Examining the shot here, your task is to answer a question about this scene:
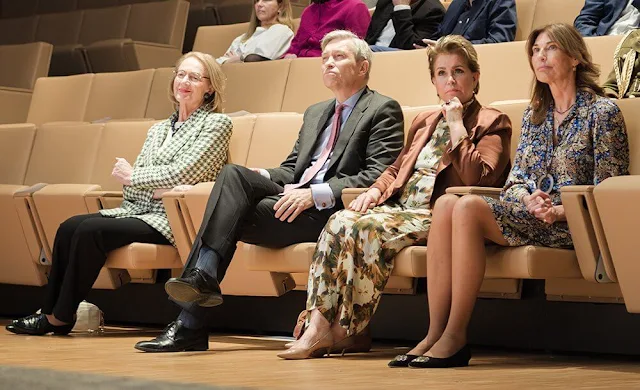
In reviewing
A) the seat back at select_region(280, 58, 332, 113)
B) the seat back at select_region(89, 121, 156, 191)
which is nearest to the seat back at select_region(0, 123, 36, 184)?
the seat back at select_region(89, 121, 156, 191)

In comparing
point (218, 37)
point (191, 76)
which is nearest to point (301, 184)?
point (191, 76)

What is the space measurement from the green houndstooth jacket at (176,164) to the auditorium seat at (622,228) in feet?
3.60

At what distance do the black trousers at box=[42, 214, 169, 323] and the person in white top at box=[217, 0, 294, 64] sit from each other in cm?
103

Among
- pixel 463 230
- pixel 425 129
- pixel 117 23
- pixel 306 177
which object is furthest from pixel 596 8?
pixel 117 23

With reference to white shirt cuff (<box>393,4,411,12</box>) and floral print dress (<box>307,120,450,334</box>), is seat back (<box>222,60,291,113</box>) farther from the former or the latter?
floral print dress (<box>307,120,450,334</box>)

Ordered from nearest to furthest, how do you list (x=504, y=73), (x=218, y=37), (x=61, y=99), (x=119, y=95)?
(x=504, y=73), (x=119, y=95), (x=61, y=99), (x=218, y=37)

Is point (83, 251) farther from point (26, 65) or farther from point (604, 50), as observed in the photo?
point (26, 65)

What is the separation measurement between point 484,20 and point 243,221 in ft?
3.55

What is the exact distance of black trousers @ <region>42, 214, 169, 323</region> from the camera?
259 centimetres

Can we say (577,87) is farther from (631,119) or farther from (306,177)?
(306,177)

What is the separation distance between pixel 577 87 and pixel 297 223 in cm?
64

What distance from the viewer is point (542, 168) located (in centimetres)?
205

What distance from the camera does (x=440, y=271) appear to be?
76.6 inches

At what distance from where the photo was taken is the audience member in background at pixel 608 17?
2.70m
